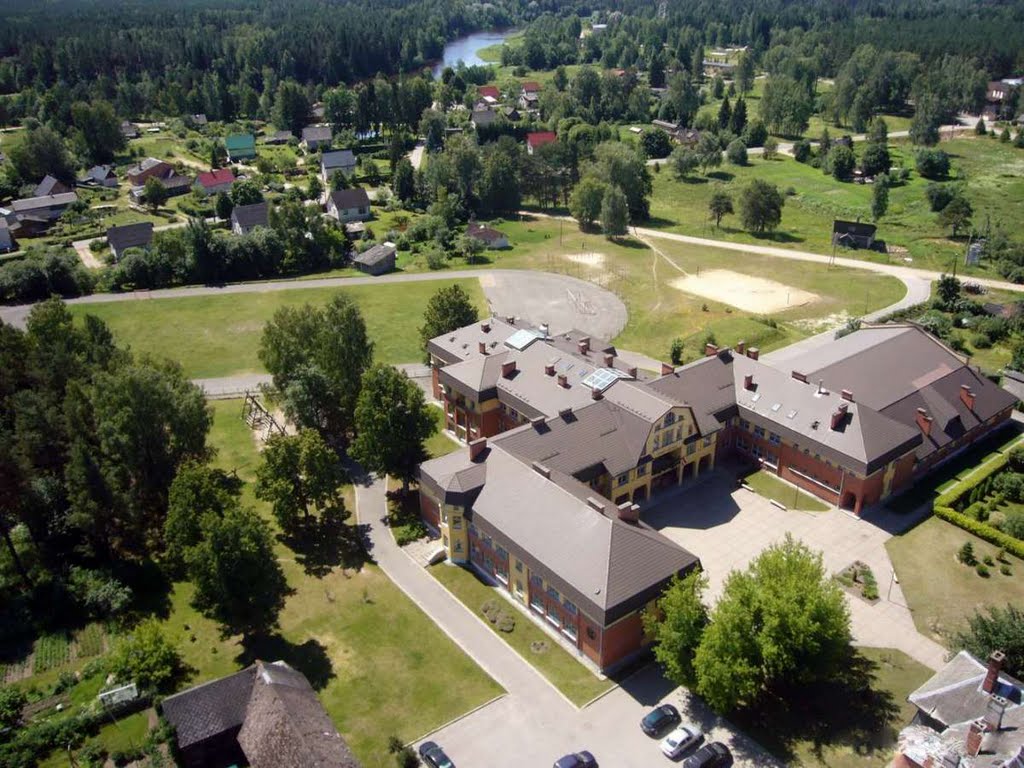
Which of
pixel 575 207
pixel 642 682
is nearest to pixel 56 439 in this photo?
pixel 642 682

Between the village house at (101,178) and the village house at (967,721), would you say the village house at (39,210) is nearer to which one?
the village house at (101,178)

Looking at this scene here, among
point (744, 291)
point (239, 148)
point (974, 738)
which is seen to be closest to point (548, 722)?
point (974, 738)

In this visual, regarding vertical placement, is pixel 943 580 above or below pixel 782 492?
above

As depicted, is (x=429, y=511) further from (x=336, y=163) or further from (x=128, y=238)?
(x=336, y=163)

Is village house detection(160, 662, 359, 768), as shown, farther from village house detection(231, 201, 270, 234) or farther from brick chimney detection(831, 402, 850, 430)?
village house detection(231, 201, 270, 234)

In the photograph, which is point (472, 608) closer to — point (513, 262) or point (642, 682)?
point (642, 682)

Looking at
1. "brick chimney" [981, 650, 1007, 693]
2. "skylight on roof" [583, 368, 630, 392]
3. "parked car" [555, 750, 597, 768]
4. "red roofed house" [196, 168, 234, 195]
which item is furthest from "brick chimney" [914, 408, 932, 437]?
"red roofed house" [196, 168, 234, 195]
